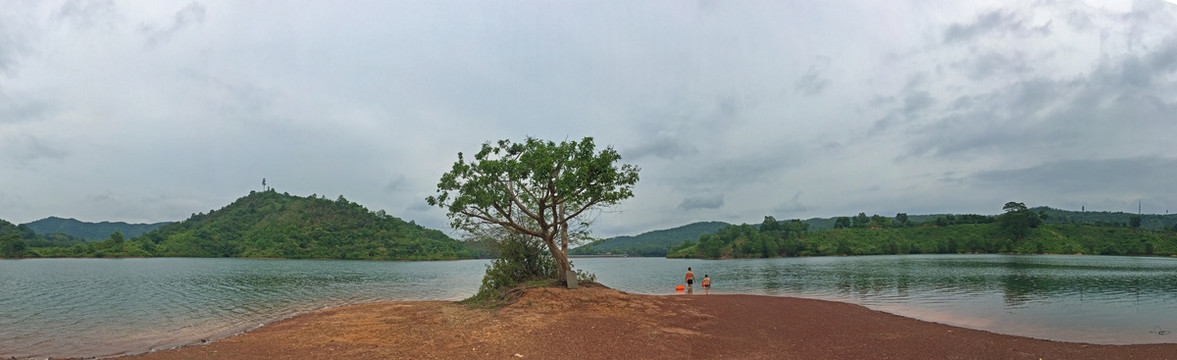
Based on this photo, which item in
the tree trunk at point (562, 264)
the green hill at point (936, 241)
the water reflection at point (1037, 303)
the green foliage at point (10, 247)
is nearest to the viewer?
the water reflection at point (1037, 303)

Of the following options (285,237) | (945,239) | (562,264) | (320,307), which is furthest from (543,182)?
(945,239)

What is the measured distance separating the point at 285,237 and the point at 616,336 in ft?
404

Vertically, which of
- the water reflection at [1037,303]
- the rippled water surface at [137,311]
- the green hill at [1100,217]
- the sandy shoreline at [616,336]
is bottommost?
the rippled water surface at [137,311]

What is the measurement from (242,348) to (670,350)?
10.7 meters

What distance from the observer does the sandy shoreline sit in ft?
36.1

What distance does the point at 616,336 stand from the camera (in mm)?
12758

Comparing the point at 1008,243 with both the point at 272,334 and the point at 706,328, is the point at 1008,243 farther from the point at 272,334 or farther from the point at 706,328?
the point at 272,334

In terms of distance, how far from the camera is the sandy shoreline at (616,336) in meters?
11.0

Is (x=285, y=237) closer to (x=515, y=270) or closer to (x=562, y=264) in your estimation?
(x=515, y=270)

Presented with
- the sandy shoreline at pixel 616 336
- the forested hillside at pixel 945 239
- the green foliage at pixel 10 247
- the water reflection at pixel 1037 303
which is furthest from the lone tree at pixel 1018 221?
the green foliage at pixel 10 247

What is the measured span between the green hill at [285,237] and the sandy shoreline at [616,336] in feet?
354

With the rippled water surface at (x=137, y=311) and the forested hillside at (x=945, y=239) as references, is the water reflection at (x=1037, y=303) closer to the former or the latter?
the rippled water surface at (x=137, y=311)

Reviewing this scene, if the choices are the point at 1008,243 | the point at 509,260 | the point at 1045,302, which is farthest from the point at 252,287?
the point at 1008,243

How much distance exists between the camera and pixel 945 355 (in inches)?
429
